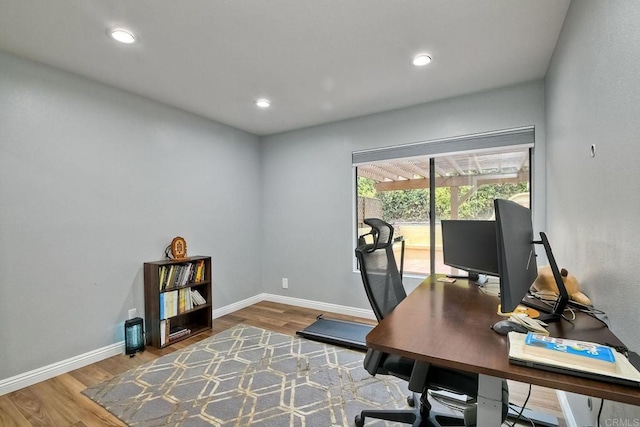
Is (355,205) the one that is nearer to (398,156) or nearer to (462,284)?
(398,156)

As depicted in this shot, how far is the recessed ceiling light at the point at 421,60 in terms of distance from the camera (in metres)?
2.25

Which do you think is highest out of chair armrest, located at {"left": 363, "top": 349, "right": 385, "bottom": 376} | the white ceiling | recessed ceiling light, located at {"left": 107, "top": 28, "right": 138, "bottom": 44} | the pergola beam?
the white ceiling

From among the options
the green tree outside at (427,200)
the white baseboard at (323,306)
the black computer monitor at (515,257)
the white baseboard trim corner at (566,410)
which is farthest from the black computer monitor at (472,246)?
the white baseboard at (323,306)

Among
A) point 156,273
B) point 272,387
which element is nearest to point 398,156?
point 272,387

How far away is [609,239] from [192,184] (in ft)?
11.7

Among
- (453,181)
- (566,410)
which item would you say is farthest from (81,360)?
(453,181)

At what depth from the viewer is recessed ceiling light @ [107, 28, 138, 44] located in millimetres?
1918

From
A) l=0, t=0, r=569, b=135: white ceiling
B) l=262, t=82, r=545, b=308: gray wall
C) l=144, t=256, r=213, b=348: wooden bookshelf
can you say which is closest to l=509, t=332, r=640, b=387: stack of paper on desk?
l=0, t=0, r=569, b=135: white ceiling

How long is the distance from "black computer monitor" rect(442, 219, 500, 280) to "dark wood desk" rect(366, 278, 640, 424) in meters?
0.41

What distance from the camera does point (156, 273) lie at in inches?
111

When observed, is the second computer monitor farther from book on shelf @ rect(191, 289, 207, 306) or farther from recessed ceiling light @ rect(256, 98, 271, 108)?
book on shelf @ rect(191, 289, 207, 306)

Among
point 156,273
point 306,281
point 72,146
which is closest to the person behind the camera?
point 72,146

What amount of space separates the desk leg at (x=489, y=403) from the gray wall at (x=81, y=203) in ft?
9.96

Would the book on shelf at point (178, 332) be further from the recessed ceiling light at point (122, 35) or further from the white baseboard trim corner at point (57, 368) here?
the recessed ceiling light at point (122, 35)
